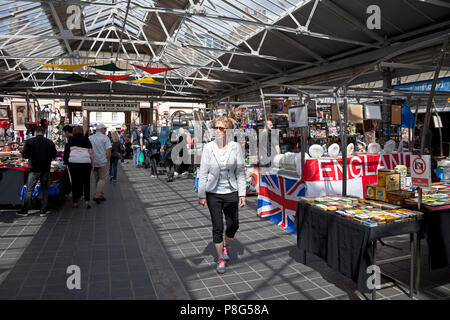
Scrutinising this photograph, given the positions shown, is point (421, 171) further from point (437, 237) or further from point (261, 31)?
point (261, 31)

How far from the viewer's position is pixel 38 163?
607 centimetres

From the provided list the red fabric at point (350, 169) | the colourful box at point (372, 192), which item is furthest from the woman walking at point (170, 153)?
the colourful box at point (372, 192)

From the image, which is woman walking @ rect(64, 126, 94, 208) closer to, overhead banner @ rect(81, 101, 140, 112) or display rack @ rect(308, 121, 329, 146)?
display rack @ rect(308, 121, 329, 146)

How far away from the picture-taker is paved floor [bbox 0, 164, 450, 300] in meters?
3.21

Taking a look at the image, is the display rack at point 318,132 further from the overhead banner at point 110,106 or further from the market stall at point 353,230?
the overhead banner at point 110,106

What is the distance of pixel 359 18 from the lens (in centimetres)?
929

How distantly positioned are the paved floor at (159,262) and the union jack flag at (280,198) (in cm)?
17

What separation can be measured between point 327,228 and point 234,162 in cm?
114

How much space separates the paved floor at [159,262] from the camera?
3215mm

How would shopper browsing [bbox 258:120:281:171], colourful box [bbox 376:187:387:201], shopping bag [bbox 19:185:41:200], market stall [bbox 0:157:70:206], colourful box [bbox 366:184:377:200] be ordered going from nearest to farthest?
1. colourful box [bbox 376:187:387:201]
2. colourful box [bbox 366:184:377:200]
3. shopping bag [bbox 19:185:41:200]
4. market stall [bbox 0:157:70:206]
5. shopper browsing [bbox 258:120:281:171]

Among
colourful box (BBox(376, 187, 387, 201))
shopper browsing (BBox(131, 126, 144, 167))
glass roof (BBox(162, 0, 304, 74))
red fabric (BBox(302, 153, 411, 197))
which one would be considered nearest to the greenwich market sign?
glass roof (BBox(162, 0, 304, 74))

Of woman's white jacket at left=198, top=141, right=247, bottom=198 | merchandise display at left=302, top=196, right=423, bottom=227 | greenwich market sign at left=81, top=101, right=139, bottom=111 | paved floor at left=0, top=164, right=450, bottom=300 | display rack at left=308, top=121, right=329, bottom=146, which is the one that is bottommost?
paved floor at left=0, top=164, right=450, bottom=300

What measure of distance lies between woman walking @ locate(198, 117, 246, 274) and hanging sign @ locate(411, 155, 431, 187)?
5.34 feet

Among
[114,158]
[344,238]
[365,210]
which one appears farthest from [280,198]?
[114,158]
